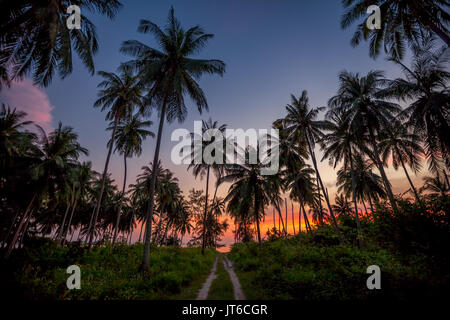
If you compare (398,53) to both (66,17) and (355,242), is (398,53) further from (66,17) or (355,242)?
(66,17)

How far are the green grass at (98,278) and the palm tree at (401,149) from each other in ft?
75.6

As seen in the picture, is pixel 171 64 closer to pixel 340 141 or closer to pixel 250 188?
pixel 250 188

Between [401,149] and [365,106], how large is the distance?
31.2 ft

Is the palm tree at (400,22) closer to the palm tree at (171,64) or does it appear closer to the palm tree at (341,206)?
the palm tree at (171,64)

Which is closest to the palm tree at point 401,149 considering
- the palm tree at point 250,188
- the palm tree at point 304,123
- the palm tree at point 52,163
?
the palm tree at point 304,123

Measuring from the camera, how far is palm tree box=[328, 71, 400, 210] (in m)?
17.2

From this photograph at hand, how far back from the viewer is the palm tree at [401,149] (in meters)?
19.8

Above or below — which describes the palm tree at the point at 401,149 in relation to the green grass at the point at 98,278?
above

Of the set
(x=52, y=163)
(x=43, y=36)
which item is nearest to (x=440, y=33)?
(x=43, y=36)

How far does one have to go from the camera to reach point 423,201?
6.21 m

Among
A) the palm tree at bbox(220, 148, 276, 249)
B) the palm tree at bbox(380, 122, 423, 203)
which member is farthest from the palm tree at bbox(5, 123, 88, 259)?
the palm tree at bbox(380, 122, 423, 203)

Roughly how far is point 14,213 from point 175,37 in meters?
27.0

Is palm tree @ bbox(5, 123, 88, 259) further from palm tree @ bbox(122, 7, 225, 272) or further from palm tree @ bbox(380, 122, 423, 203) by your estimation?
palm tree @ bbox(380, 122, 423, 203)

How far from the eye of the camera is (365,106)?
17734mm
